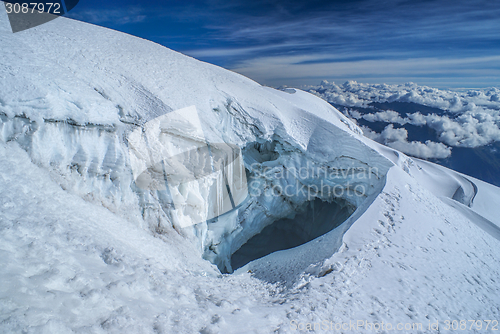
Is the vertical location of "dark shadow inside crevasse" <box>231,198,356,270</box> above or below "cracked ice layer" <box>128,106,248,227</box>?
below

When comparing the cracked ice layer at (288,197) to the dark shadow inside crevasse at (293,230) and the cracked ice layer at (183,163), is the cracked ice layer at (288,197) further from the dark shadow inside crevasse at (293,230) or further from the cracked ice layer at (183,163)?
the cracked ice layer at (183,163)

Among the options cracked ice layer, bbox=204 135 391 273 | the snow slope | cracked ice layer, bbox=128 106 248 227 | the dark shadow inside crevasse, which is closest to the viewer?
the snow slope

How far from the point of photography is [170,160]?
19.6ft

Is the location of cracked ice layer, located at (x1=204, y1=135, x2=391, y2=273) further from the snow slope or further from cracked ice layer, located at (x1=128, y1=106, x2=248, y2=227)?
cracked ice layer, located at (x1=128, y1=106, x2=248, y2=227)

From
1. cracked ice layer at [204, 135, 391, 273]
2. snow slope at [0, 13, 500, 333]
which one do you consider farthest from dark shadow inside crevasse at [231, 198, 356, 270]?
snow slope at [0, 13, 500, 333]

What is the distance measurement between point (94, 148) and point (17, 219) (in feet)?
6.82

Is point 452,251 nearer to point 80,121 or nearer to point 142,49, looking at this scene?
point 80,121

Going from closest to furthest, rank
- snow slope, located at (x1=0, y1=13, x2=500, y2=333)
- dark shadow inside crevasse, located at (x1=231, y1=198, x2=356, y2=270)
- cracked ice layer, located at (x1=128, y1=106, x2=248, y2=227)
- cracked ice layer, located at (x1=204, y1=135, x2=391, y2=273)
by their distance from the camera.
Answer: snow slope, located at (x1=0, y1=13, x2=500, y2=333), cracked ice layer, located at (x1=128, y1=106, x2=248, y2=227), cracked ice layer, located at (x1=204, y1=135, x2=391, y2=273), dark shadow inside crevasse, located at (x1=231, y1=198, x2=356, y2=270)

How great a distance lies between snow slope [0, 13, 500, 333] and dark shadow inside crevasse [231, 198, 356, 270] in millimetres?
1277

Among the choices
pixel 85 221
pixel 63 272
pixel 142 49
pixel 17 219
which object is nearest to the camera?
pixel 63 272

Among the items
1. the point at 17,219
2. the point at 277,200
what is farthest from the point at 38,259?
the point at 277,200

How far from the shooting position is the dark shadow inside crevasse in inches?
381

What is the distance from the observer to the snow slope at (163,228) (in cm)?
290

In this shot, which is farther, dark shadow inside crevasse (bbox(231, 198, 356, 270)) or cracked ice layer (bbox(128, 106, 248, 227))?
dark shadow inside crevasse (bbox(231, 198, 356, 270))
